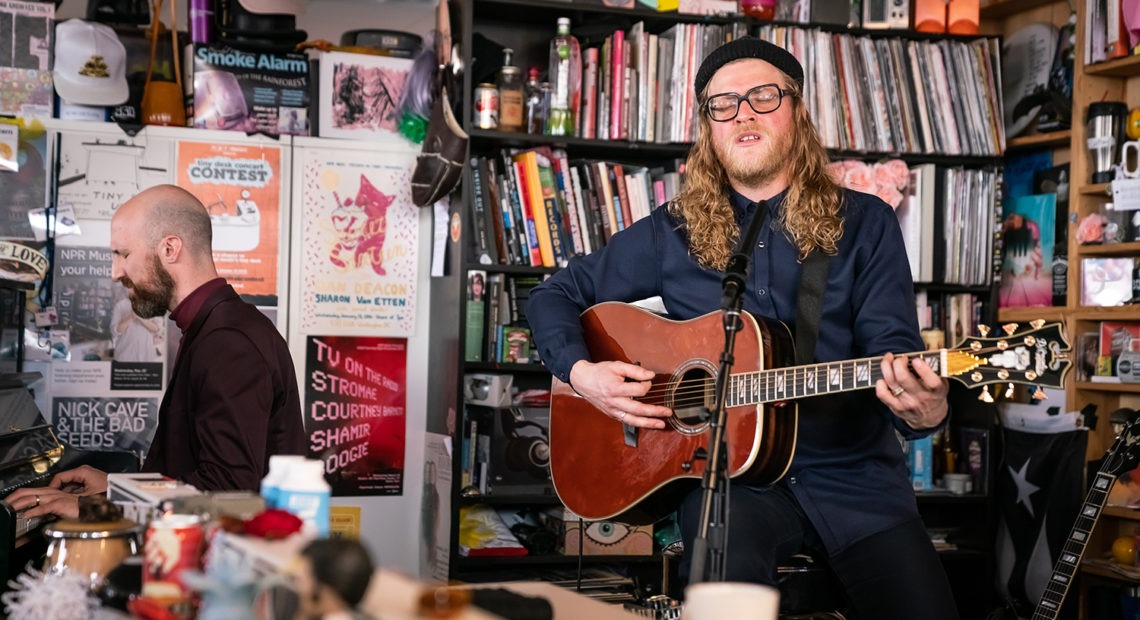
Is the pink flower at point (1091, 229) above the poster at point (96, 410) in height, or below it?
above

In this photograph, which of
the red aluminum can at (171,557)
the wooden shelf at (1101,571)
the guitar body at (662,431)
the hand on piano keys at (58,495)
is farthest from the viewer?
the wooden shelf at (1101,571)

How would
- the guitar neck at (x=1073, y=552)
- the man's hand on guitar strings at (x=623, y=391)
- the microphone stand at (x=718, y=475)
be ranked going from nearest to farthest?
the microphone stand at (x=718, y=475) < the man's hand on guitar strings at (x=623, y=391) < the guitar neck at (x=1073, y=552)

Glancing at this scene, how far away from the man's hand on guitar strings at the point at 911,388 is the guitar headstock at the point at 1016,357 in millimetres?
48

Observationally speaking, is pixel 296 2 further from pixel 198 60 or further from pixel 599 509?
pixel 599 509

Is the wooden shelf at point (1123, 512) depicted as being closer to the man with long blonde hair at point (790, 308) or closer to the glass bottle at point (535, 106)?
the man with long blonde hair at point (790, 308)

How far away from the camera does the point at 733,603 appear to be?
1067 millimetres

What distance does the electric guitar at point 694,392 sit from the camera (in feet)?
6.40

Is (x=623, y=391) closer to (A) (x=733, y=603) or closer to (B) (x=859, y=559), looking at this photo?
(B) (x=859, y=559)

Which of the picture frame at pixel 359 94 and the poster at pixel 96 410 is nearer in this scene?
the poster at pixel 96 410

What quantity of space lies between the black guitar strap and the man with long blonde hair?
0.02 m

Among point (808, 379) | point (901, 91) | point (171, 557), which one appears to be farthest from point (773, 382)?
point (901, 91)

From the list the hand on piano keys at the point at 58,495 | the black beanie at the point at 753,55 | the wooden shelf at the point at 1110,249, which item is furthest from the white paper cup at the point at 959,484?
the hand on piano keys at the point at 58,495

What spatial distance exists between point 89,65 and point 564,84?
152 cm

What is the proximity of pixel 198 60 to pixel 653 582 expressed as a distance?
2.27 metres
